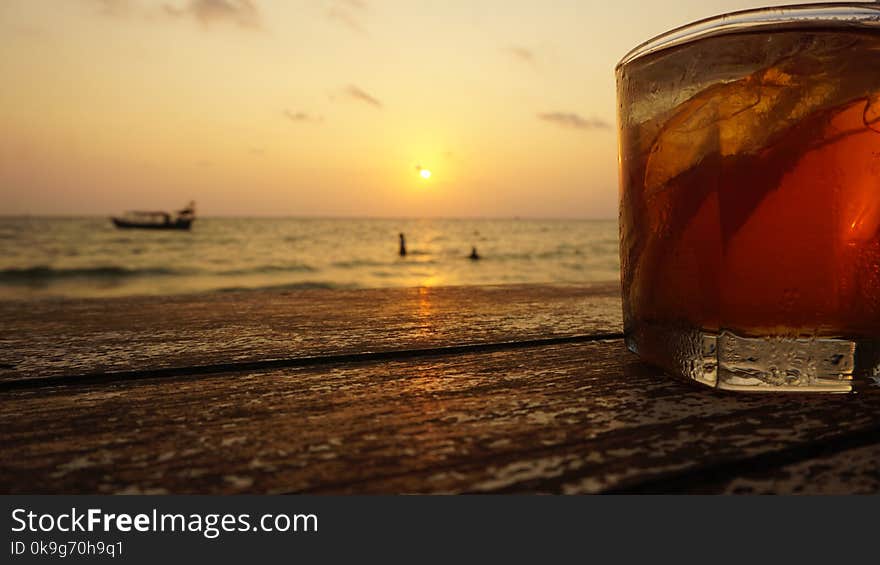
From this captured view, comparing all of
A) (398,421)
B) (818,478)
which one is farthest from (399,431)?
(818,478)

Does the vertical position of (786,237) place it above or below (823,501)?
above

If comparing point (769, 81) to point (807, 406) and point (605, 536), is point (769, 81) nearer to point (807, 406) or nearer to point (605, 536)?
point (807, 406)

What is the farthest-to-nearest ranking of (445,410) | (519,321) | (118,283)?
(118,283), (519,321), (445,410)

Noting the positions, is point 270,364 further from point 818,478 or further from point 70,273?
point 70,273

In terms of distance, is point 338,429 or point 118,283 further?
point 118,283

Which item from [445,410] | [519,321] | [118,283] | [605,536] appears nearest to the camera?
[605,536]

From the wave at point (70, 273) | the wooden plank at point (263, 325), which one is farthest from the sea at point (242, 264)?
the wooden plank at point (263, 325)

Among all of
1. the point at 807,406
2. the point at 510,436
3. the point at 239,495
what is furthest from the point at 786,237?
the point at 239,495
